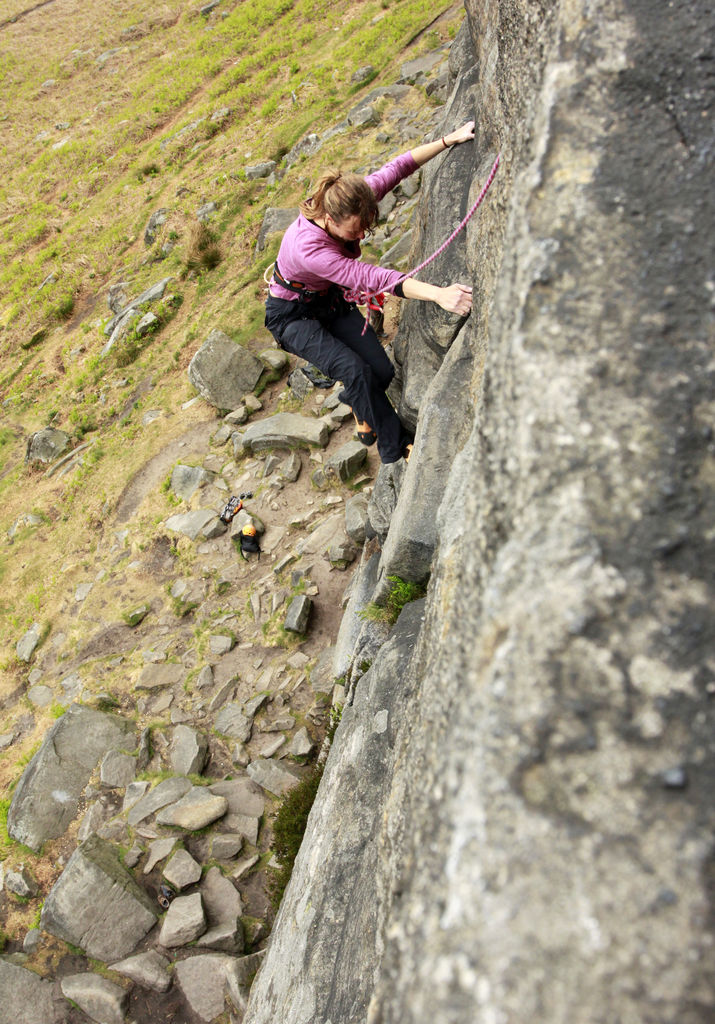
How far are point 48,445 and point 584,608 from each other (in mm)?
16666

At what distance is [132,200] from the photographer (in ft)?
81.6

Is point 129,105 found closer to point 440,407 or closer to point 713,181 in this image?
point 440,407

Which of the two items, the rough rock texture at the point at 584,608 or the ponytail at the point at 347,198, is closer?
the rough rock texture at the point at 584,608

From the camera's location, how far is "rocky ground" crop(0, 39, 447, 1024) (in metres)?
5.93

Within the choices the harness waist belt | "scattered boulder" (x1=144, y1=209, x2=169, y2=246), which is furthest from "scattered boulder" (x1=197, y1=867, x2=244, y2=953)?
"scattered boulder" (x1=144, y1=209, x2=169, y2=246)

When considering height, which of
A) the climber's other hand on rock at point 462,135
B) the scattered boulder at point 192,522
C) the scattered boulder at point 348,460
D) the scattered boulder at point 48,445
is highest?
the climber's other hand on rock at point 462,135

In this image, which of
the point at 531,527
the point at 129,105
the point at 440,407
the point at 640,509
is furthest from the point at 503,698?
the point at 129,105

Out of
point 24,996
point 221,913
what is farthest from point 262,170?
point 24,996

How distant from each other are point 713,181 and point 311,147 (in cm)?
1817

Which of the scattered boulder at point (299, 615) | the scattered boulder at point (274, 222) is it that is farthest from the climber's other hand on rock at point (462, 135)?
the scattered boulder at point (274, 222)

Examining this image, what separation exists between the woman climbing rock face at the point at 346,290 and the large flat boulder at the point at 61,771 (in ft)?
16.3

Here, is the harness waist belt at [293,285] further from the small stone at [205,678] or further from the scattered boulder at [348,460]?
the small stone at [205,678]

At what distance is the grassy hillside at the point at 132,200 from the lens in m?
13.8

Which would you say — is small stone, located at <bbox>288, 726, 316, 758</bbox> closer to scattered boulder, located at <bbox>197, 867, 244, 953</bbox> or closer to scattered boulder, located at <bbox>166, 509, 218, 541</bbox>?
scattered boulder, located at <bbox>197, 867, 244, 953</bbox>
